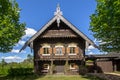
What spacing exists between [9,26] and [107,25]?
39.3 feet

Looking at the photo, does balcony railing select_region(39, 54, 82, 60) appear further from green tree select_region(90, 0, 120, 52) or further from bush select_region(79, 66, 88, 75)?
green tree select_region(90, 0, 120, 52)

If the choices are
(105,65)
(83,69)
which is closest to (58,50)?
(83,69)

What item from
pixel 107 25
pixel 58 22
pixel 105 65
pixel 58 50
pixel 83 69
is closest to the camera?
pixel 107 25

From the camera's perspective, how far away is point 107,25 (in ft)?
114

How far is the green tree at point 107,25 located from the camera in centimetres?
3419

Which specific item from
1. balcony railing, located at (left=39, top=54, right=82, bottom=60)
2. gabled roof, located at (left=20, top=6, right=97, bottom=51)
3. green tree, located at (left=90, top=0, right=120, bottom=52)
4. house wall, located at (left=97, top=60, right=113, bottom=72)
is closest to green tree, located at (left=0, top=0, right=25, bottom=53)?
gabled roof, located at (left=20, top=6, right=97, bottom=51)

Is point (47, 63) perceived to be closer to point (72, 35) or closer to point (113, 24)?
point (72, 35)

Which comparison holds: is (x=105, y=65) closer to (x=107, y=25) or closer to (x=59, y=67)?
(x=59, y=67)

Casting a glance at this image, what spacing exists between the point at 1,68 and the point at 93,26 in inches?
936

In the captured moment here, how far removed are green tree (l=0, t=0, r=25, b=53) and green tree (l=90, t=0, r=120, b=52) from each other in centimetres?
993

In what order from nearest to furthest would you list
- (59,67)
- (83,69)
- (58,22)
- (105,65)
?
(58,22) < (83,69) < (59,67) < (105,65)

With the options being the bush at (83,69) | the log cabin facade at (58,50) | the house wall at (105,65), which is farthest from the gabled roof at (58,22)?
the house wall at (105,65)

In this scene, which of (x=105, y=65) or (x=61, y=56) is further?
(x=105, y=65)

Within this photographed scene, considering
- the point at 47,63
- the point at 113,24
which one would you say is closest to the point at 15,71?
the point at 47,63
